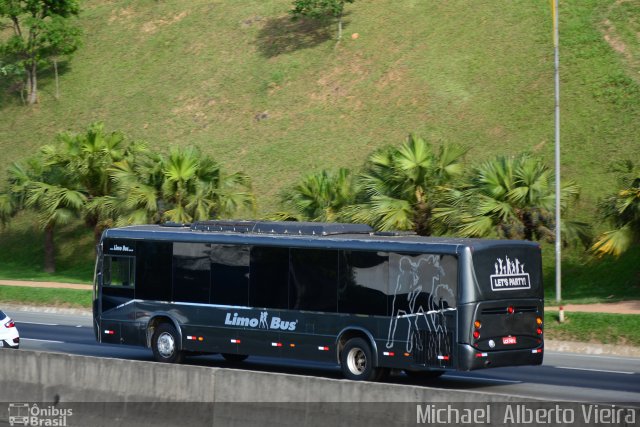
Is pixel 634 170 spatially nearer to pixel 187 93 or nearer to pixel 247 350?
pixel 247 350

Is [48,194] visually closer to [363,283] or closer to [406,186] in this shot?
[406,186]

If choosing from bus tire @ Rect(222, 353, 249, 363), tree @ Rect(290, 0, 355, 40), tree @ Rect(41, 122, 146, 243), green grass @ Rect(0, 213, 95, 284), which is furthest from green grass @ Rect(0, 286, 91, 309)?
tree @ Rect(290, 0, 355, 40)

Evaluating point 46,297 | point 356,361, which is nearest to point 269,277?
point 356,361

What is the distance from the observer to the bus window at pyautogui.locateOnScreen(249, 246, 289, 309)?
2078cm

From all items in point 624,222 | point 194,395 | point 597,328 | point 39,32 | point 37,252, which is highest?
point 39,32

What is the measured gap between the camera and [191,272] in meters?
22.3

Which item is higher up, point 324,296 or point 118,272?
point 118,272

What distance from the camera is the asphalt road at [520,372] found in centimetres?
1897

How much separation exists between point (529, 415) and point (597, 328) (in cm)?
1713

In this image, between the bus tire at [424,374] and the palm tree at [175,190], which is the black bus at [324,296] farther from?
the palm tree at [175,190]

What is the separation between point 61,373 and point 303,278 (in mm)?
6031

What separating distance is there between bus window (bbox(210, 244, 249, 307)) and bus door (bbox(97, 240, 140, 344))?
247cm

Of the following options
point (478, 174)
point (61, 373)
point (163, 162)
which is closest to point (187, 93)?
point (163, 162)

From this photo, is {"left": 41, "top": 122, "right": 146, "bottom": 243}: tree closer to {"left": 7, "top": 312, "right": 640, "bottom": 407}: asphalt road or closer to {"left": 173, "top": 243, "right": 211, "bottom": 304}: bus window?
{"left": 7, "top": 312, "right": 640, "bottom": 407}: asphalt road
